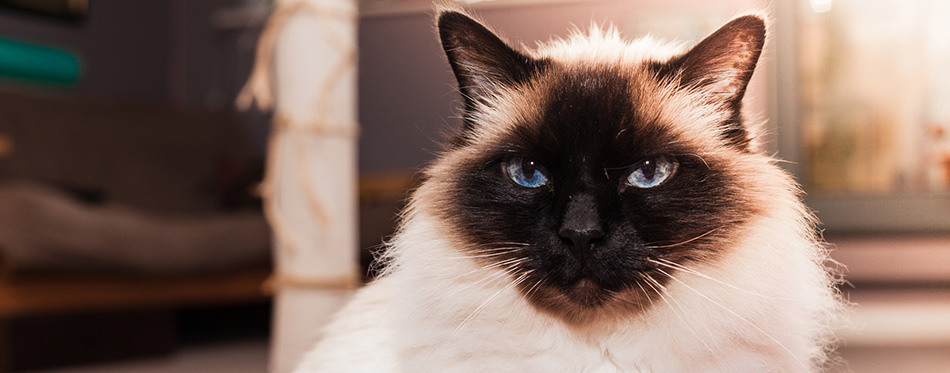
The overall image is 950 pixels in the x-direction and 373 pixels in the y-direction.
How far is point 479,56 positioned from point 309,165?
427mm

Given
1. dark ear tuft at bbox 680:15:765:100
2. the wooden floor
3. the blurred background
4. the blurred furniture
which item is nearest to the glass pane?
the blurred background

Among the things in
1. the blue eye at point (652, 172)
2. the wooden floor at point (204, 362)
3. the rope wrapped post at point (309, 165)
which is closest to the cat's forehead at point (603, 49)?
the blue eye at point (652, 172)

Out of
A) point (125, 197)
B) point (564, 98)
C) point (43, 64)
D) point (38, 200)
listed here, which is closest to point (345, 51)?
point (564, 98)

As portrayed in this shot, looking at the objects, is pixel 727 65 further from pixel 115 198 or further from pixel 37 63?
pixel 37 63

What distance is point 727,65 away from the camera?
585mm

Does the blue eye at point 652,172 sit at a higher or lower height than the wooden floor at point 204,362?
higher

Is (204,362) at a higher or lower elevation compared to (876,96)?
lower

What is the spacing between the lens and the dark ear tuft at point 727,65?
56 centimetres

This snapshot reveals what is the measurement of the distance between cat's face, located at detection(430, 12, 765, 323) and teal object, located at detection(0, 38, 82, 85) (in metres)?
4.06

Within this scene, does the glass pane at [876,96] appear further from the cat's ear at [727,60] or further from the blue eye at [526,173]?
the blue eye at [526,173]

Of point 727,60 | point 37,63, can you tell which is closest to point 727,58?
point 727,60

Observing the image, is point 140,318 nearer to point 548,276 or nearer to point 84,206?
point 84,206

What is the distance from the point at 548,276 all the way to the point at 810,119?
78.5 inches

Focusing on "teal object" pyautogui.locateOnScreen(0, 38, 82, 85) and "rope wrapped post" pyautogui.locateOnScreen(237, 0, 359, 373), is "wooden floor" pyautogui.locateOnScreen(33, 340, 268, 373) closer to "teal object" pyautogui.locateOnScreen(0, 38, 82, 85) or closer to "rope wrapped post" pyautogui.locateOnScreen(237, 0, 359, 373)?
"rope wrapped post" pyautogui.locateOnScreen(237, 0, 359, 373)
